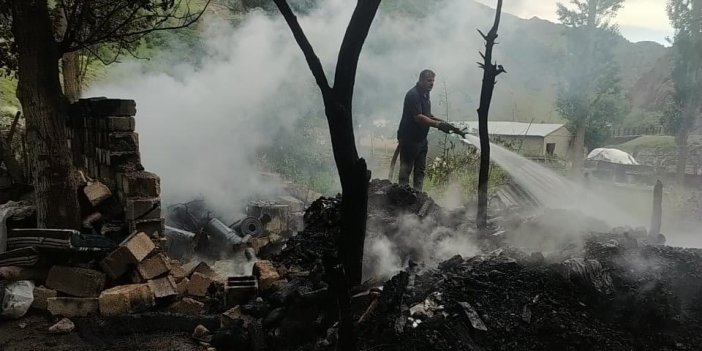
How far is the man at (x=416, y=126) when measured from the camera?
6605 millimetres

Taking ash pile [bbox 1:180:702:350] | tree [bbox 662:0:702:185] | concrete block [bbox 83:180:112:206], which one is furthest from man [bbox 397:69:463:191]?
tree [bbox 662:0:702:185]

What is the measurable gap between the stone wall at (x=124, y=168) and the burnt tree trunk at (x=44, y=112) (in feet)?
1.44

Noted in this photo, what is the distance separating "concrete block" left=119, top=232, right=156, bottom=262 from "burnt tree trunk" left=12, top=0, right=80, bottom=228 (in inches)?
35.5

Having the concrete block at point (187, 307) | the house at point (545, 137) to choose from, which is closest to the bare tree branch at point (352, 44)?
the concrete block at point (187, 307)

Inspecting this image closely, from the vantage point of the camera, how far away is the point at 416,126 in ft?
22.2

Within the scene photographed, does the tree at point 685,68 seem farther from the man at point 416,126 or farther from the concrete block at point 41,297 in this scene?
the concrete block at point 41,297

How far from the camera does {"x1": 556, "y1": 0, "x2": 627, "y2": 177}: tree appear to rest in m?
23.2

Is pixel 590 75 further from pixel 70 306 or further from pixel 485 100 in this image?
pixel 70 306

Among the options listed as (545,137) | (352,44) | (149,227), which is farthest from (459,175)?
(545,137)

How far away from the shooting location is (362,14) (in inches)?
115

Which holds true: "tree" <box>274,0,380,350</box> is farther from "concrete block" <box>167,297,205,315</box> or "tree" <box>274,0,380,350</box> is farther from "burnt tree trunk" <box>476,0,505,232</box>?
"burnt tree trunk" <box>476,0,505,232</box>

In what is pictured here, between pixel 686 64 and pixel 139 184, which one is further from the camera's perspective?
pixel 686 64

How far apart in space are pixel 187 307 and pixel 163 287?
0.28 m

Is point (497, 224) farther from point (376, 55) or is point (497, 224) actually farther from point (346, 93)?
point (376, 55)
